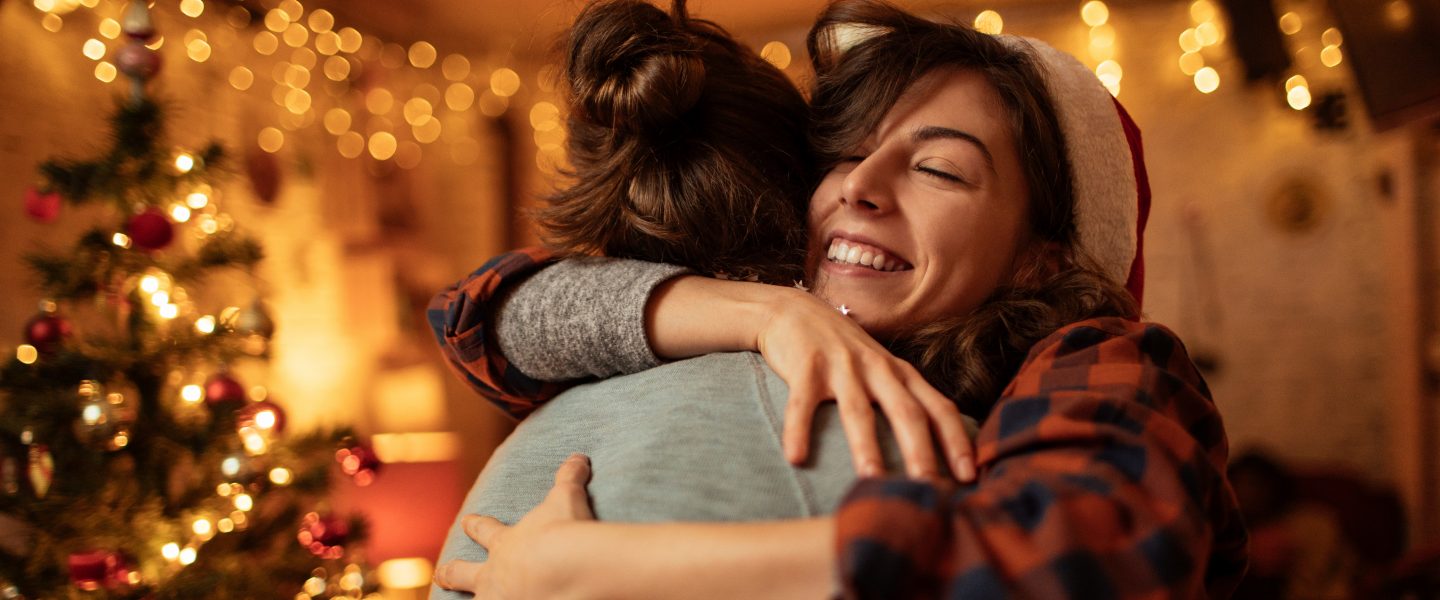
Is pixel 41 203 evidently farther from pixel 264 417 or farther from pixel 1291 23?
pixel 1291 23

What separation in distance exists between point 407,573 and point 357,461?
4.61ft

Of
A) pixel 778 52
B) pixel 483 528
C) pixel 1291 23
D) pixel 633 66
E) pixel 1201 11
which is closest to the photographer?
pixel 483 528

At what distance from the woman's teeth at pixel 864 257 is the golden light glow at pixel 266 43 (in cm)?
316

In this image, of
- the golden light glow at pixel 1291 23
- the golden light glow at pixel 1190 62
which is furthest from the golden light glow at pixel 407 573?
the golden light glow at pixel 1291 23

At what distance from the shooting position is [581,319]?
38.9 inches

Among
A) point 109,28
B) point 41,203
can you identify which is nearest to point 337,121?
point 109,28

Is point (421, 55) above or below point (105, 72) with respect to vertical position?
above

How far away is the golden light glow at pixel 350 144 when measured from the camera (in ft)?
13.0

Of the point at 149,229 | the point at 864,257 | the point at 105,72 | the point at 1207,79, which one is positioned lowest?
the point at 1207,79

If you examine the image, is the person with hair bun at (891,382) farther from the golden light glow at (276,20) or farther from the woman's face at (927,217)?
the golden light glow at (276,20)

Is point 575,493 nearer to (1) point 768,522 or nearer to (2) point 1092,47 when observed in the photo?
(1) point 768,522

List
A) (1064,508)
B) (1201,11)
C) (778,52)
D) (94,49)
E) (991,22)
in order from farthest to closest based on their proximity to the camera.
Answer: (778,52)
(991,22)
(1201,11)
(94,49)
(1064,508)

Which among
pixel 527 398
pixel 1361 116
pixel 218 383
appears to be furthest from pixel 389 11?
pixel 1361 116

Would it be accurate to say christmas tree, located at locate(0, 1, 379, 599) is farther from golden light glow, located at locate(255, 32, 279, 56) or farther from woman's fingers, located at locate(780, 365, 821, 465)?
woman's fingers, located at locate(780, 365, 821, 465)
